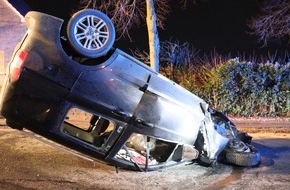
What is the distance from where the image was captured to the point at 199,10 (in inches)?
862

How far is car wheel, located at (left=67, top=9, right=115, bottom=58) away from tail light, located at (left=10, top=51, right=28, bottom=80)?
62 cm

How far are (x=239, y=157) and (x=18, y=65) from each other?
13.3 ft

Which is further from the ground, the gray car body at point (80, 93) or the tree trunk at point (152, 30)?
the tree trunk at point (152, 30)

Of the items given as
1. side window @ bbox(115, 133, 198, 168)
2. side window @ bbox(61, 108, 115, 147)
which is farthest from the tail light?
side window @ bbox(115, 133, 198, 168)

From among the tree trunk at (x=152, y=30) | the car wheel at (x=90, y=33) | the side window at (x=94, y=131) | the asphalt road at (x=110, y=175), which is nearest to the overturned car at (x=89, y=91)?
the car wheel at (x=90, y=33)

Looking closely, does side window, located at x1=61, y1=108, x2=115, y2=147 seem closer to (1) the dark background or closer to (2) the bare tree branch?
(2) the bare tree branch

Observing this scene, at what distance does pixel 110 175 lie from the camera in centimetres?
662

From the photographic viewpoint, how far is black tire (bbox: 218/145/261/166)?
721cm

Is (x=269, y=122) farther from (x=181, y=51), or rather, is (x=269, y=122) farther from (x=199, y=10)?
(x=199, y=10)

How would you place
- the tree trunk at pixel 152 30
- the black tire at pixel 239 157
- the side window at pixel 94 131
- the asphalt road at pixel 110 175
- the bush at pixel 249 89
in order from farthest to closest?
the bush at pixel 249 89
the tree trunk at pixel 152 30
the black tire at pixel 239 157
the side window at pixel 94 131
the asphalt road at pixel 110 175

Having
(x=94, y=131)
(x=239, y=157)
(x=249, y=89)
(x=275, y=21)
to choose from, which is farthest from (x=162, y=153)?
(x=275, y=21)

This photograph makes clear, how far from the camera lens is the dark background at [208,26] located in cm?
2003

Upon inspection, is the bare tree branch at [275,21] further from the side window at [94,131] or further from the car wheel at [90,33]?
the car wheel at [90,33]

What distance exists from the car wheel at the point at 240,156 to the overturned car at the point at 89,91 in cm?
117
